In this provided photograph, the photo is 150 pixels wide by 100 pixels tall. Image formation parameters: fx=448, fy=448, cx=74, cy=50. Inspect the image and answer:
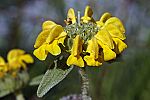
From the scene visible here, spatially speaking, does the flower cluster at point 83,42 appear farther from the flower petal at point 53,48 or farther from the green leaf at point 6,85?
the green leaf at point 6,85

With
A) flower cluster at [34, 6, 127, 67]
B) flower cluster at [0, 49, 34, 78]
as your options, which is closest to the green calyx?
flower cluster at [34, 6, 127, 67]

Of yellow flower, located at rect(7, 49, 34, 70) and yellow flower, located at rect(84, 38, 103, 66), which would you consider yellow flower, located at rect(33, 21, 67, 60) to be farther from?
yellow flower, located at rect(7, 49, 34, 70)

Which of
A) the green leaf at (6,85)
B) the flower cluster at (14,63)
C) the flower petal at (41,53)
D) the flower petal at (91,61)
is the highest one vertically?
the flower petal at (41,53)

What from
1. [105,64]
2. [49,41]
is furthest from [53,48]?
[105,64]

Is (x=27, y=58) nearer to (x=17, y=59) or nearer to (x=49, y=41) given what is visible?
(x=17, y=59)

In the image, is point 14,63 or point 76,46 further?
point 14,63

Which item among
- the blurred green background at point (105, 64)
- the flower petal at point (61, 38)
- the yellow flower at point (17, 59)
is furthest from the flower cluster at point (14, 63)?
the flower petal at point (61, 38)
